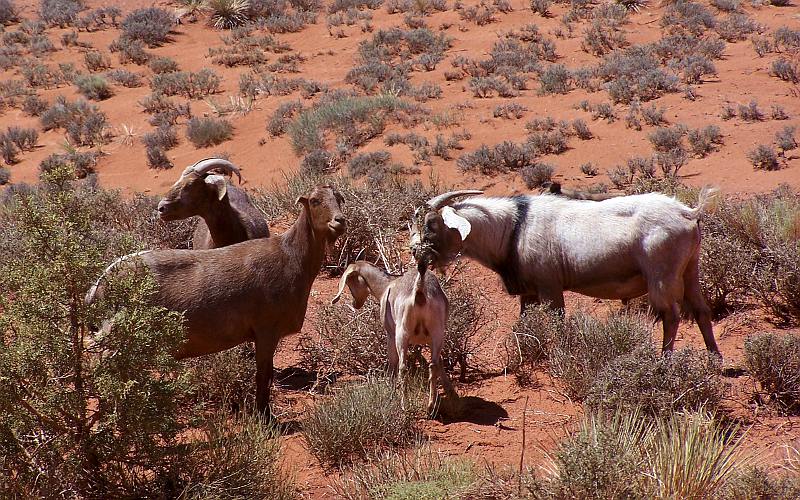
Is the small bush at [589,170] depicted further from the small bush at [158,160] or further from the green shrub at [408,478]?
the green shrub at [408,478]

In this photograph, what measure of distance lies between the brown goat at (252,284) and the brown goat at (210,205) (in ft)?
5.31

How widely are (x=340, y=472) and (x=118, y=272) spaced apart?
6.99 feet

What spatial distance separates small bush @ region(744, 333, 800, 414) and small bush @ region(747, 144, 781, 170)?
9282 millimetres

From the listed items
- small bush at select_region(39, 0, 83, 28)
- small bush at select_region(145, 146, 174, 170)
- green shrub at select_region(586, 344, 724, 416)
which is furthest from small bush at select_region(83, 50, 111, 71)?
green shrub at select_region(586, 344, 724, 416)

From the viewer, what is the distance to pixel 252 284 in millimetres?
6629

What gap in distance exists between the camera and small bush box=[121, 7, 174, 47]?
1280 inches

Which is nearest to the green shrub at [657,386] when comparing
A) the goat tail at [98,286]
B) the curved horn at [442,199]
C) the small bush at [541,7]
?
the curved horn at [442,199]

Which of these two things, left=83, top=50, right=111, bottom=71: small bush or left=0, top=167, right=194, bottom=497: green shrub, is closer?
left=0, top=167, right=194, bottom=497: green shrub

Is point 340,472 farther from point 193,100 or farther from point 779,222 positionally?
point 193,100

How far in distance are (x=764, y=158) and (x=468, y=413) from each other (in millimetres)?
10949

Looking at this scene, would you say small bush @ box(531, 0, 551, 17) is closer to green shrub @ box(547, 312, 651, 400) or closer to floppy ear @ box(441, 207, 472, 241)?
floppy ear @ box(441, 207, 472, 241)

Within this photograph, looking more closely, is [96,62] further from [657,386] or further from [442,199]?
[657,386]

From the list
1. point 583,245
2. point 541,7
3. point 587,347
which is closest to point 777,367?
point 587,347

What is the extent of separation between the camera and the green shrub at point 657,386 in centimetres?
601
